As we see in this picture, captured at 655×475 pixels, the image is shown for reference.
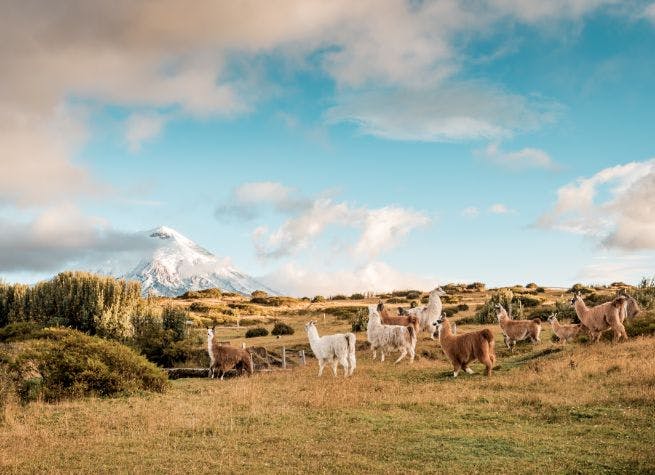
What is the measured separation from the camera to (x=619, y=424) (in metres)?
11.6

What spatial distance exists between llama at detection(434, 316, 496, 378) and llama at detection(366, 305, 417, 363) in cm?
301

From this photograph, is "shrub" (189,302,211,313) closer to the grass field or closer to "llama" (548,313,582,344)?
the grass field

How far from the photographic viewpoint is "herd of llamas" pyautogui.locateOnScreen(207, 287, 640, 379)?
60.6ft

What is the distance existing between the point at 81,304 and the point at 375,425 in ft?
84.1

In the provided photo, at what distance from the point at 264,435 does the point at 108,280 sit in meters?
25.2

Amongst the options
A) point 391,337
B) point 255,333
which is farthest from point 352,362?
point 255,333

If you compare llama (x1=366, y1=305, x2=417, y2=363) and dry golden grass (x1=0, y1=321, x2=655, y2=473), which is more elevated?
llama (x1=366, y1=305, x2=417, y2=363)

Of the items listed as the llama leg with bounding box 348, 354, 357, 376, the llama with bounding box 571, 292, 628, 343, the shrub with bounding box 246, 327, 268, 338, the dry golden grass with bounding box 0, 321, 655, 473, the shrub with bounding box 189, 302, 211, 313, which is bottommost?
the dry golden grass with bounding box 0, 321, 655, 473

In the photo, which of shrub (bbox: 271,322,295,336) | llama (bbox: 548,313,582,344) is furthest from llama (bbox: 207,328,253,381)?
shrub (bbox: 271,322,295,336)

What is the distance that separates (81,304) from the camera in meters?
32.8

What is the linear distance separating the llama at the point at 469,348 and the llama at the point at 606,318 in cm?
547

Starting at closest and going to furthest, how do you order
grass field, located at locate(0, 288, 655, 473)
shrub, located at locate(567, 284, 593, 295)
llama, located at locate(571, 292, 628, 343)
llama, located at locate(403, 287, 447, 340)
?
1. grass field, located at locate(0, 288, 655, 473)
2. llama, located at locate(571, 292, 628, 343)
3. llama, located at locate(403, 287, 447, 340)
4. shrub, located at locate(567, 284, 593, 295)

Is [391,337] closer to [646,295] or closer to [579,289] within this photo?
[646,295]

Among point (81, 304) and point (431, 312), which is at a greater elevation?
point (81, 304)
